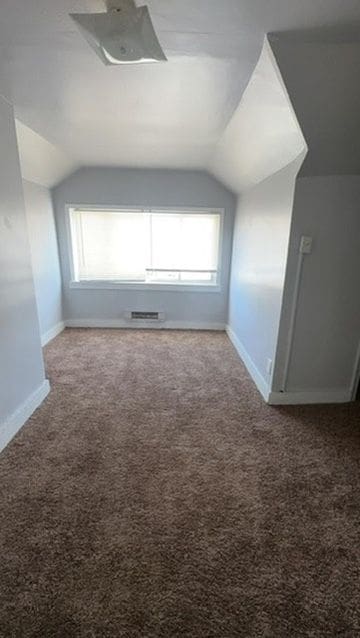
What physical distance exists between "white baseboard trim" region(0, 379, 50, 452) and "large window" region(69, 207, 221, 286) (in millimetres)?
2095

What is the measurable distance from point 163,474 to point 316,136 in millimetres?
2198

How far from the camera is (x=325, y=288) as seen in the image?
2.23 m

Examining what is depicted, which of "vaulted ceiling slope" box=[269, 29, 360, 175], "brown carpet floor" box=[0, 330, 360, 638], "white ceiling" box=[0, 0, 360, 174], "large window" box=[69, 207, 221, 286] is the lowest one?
"brown carpet floor" box=[0, 330, 360, 638]

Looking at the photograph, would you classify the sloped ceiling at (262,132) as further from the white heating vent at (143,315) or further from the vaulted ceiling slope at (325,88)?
the white heating vent at (143,315)

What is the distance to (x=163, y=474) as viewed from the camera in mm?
1711

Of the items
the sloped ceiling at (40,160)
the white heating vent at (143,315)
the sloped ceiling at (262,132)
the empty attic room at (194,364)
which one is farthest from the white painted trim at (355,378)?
the sloped ceiling at (40,160)

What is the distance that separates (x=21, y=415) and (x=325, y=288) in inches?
95.2

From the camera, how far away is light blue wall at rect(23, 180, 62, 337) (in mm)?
3250

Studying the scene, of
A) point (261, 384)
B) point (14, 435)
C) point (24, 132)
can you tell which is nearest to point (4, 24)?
point (24, 132)

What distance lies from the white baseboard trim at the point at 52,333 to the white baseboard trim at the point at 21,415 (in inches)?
48.7

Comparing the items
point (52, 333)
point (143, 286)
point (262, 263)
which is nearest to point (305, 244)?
point (262, 263)

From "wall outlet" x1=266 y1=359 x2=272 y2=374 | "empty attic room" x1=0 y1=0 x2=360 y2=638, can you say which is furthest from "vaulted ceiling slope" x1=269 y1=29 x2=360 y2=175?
"wall outlet" x1=266 y1=359 x2=272 y2=374

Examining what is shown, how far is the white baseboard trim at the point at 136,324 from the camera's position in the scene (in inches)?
167

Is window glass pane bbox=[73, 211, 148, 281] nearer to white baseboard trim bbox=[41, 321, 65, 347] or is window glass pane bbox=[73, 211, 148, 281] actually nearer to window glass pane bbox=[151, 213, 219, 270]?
window glass pane bbox=[151, 213, 219, 270]
